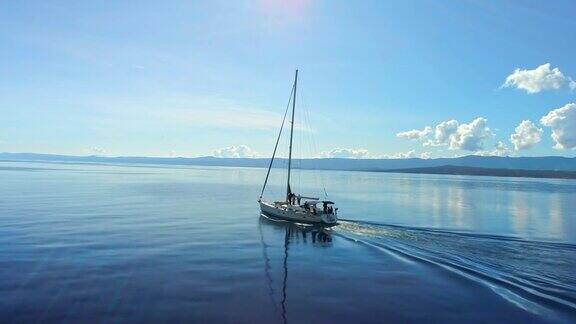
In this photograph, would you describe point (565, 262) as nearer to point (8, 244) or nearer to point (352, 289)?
point (352, 289)

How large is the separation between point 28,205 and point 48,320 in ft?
199

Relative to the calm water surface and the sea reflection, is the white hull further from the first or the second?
the calm water surface

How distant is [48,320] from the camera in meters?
24.1

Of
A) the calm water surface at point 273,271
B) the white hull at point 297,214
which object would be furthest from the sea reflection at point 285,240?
the white hull at point 297,214

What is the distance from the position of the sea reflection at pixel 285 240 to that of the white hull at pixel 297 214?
890mm

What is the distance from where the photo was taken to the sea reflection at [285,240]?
29.1 m

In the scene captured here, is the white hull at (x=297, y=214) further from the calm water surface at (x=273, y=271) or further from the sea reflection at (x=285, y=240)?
the calm water surface at (x=273, y=271)

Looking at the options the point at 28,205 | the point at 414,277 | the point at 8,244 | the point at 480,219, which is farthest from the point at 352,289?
the point at 28,205

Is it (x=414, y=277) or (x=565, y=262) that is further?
(x=565, y=262)

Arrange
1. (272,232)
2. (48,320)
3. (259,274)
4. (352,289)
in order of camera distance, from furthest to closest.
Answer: (272,232), (259,274), (352,289), (48,320)

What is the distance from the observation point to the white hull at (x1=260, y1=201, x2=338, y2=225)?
204ft

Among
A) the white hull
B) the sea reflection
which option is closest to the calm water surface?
the sea reflection

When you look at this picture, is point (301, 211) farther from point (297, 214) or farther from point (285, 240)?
point (285, 240)

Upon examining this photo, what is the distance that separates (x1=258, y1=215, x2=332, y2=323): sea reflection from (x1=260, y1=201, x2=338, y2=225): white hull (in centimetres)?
89
